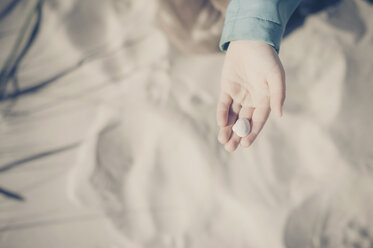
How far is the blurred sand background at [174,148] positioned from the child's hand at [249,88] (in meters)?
0.21

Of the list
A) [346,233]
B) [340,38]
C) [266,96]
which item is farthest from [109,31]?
Answer: [346,233]

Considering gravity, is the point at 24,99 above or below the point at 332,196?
above

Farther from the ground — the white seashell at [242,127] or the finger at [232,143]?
the white seashell at [242,127]

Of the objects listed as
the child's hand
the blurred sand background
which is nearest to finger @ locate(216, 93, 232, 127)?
the child's hand

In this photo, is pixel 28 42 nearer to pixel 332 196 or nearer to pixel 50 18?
pixel 50 18

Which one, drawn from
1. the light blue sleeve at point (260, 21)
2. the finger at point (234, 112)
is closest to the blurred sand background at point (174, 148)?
the finger at point (234, 112)

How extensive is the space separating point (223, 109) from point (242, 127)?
0.11 meters

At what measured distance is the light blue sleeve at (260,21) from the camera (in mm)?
1040

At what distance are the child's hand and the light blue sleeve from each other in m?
0.03

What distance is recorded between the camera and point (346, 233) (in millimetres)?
1118

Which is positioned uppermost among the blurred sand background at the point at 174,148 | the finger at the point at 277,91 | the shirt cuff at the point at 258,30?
the shirt cuff at the point at 258,30

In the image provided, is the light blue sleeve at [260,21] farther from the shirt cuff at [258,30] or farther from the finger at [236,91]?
the finger at [236,91]

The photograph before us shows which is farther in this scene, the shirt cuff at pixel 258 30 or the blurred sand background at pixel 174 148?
the blurred sand background at pixel 174 148

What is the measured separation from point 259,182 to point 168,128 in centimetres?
51
